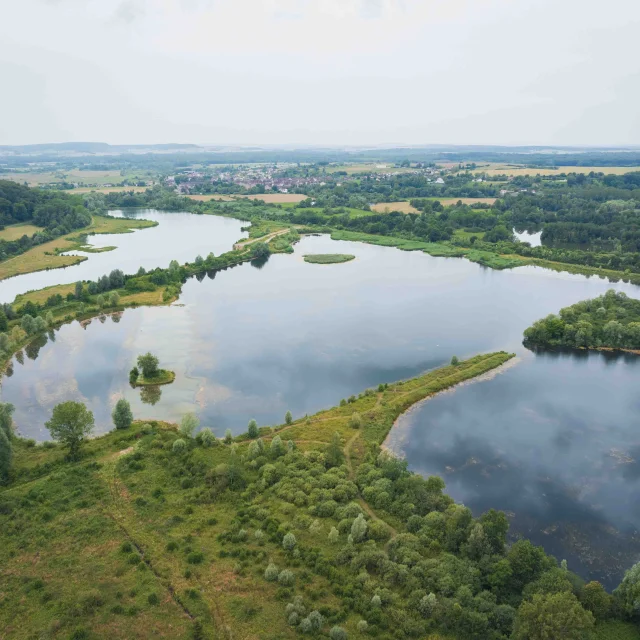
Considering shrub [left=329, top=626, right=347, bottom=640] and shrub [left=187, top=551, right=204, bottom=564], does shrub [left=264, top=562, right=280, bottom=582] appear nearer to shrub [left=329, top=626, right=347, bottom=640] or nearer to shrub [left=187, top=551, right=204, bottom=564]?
shrub [left=187, top=551, right=204, bottom=564]

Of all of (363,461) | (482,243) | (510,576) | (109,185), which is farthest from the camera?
(109,185)

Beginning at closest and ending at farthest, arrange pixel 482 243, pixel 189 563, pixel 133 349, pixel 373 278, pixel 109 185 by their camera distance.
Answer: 1. pixel 189 563
2. pixel 133 349
3. pixel 373 278
4. pixel 482 243
5. pixel 109 185

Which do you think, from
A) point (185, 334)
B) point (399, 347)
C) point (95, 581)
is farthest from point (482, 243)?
point (95, 581)

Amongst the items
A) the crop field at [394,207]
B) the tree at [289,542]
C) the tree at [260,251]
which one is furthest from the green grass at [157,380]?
the crop field at [394,207]

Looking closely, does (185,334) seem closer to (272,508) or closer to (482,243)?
(272,508)

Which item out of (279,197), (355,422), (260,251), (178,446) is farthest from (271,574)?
(279,197)

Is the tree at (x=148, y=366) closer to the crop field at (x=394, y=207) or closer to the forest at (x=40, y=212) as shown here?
the forest at (x=40, y=212)

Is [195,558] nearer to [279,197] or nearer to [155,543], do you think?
[155,543]
